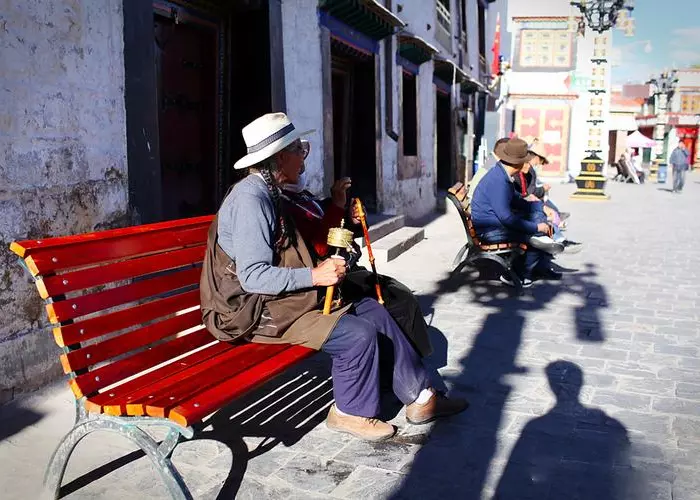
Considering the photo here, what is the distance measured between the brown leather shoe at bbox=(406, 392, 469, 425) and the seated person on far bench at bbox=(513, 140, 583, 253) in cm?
341

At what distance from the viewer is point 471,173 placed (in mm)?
17469

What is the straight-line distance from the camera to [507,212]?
594cm

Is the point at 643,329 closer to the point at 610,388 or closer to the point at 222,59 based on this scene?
the point at 610,388

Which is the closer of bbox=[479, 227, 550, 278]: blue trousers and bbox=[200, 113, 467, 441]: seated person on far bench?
bbox=[200, 113, 467, 441]: seated person on far bench

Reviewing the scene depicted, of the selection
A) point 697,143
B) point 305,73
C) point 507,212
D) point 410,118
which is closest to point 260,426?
point 507,212

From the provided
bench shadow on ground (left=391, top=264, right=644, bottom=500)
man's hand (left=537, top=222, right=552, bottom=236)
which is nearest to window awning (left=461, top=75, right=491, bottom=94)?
man's hand (left=537, top=222, right=552, bottom=236)

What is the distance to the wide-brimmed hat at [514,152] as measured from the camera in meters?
5.81

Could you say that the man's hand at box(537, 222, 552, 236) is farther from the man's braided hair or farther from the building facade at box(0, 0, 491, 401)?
the man's braided hair

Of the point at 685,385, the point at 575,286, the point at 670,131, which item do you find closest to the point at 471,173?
the point at 575,286

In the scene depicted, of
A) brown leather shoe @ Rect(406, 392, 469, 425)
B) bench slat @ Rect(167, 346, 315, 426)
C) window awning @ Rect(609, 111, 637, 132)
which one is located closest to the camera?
bench slat @ Rect(167, 346, 315, 426)

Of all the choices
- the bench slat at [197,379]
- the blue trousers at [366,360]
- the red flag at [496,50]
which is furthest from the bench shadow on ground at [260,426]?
the red flag at [496,50]

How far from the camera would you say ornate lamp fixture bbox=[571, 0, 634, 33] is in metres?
15.8

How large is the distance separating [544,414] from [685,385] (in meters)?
1.04

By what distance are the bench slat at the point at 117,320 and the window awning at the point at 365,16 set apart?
551cm
